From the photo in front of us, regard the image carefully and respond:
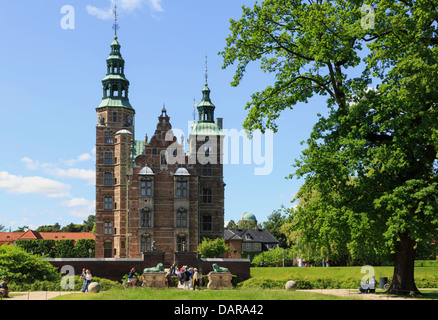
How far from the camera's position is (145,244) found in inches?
2424

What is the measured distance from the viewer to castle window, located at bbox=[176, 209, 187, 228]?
62719 millimetres

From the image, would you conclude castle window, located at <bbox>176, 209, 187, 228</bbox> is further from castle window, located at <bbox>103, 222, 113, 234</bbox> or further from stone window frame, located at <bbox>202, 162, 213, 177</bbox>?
castle window, located at <bbox>103, 222, 113, 234</bbox>

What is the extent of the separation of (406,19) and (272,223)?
112912mm

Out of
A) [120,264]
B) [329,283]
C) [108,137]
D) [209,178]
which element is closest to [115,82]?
[108,137]

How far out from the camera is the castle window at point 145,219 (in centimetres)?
6184

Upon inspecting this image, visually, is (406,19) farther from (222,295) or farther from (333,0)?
(222,295)

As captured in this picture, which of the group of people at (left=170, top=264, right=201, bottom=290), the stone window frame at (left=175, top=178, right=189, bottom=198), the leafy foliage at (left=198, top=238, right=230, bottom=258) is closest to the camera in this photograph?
the group of people at (left=170, top=264, right=201, bottom=290)

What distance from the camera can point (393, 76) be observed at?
2677 centimetres

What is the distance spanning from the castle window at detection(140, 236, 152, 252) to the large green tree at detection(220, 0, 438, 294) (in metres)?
35.3

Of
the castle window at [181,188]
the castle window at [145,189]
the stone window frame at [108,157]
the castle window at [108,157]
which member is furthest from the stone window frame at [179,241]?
the castle window at [108,157]

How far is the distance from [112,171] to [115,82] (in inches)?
459

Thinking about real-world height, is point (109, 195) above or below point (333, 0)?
below

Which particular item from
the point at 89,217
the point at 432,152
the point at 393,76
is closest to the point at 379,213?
the point at 432,152

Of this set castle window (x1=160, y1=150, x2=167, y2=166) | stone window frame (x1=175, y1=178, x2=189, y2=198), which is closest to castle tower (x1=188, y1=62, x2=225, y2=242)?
stone window frame (x1=175, y1=178, x2=189, y2=198)
